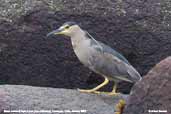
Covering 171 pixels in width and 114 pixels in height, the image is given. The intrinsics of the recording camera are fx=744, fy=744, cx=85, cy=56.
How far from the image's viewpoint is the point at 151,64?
898 centimetres

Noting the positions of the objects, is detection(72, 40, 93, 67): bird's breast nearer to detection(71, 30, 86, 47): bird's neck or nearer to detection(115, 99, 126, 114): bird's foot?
detection(71, 30, 86, 47): bird's neck

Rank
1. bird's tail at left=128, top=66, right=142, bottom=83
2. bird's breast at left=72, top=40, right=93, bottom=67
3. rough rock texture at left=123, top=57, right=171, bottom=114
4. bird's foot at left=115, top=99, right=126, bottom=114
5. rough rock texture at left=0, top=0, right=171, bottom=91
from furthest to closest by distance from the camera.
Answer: rough rock texture at left=0, top=0, right=171, bottom=91
bird's breast at left=72, top=40, right=93, bottom=67
bird's tail at left=128, top=66, right=142, bottom=83
bird's foot at left=115, top=99, right=126, bottom=114
rough rock texture at left=123, top=57, right=171, bottom=114

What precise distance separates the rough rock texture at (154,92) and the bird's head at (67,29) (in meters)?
2.29

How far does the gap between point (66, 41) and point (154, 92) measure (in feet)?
9.87

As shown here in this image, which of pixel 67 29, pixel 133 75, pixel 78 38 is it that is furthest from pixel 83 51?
pixel 133 75

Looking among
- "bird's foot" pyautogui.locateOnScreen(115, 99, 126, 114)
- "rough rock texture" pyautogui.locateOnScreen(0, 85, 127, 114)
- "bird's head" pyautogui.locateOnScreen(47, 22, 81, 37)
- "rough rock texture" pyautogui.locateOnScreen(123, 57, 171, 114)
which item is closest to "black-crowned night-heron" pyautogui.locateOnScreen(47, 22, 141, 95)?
"bird's head" pyautogui.locateOnScreen(47, 22, 81, 37)

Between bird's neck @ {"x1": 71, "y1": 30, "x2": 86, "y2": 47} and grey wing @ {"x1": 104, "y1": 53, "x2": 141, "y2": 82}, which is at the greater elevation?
bird's neck @ {"x1": 71, "y1": 30, "x2": 86, "y2": 47}

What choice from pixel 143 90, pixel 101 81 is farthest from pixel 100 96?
pixel 143 90

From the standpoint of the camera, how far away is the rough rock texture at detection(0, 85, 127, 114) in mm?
7086

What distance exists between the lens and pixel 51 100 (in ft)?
24.1

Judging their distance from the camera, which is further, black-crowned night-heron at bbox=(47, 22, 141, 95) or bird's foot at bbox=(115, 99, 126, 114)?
black-crowned night-heron at bbox=(47, 22, 141, 95)

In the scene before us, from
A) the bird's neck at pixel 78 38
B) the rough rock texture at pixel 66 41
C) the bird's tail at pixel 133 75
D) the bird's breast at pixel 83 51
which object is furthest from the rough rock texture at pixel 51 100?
the rough rock texture at pixel 66 41

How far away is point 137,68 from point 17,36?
4.95 feet

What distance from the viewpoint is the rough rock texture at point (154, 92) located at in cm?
622
